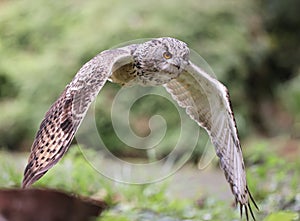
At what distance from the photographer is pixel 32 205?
5.08 ft

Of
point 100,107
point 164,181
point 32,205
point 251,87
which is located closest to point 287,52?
point 251,87

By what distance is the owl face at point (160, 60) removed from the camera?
7.25ft

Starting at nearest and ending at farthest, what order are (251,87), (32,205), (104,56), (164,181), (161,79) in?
(32,205), (104,56), (161,79), (164,181), (251,87)

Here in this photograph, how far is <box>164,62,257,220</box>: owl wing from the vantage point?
236 cm

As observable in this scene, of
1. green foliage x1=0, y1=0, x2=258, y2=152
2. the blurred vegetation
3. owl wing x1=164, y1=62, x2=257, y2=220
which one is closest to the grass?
owl wing x1=164, y1=62, x2=257, y2=220

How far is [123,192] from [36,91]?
3825mm

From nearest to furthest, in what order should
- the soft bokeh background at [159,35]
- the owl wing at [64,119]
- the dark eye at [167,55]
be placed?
the owl wing at [64,119] → the dark eye at [167,55] → the soft bokeh background at [159,35]

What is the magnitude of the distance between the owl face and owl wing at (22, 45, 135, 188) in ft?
0.70

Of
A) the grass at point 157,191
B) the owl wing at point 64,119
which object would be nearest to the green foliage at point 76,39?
the grass at point 157,191

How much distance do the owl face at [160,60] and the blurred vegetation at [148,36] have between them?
467 centimetres

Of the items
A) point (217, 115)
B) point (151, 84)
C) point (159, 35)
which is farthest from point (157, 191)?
point (159, 35)

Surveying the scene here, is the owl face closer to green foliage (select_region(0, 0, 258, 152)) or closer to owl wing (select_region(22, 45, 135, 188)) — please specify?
owl wing (select_region(22, 45, 135, 188))

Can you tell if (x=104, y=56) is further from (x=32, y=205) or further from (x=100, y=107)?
(x=100, y=107)

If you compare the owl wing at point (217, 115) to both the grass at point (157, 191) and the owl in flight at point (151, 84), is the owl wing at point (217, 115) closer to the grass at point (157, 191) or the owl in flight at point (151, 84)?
the owl in flight at point (151, 84)
